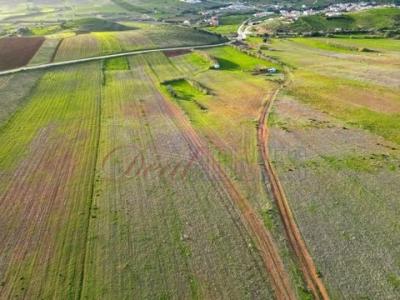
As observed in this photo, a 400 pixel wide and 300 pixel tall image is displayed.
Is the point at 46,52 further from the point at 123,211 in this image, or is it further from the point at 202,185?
the point at 123,211

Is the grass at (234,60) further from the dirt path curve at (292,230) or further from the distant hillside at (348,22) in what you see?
the distant hillside at (348,22)

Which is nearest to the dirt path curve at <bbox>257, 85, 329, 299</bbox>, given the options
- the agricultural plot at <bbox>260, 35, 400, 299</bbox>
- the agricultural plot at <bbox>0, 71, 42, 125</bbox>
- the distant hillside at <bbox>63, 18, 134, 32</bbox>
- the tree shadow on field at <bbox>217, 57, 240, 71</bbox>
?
the agricultural plot at <bbox>260, 35, 400, 299</bbox>

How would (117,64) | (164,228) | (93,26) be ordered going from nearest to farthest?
(164,228), (117,64), (93,26)

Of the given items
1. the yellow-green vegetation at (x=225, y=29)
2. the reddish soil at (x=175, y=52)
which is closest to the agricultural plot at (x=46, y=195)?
the reddish soil at (x=175, y=52)

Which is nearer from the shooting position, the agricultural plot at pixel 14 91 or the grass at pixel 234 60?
the agricultural plot at pixel 14 91

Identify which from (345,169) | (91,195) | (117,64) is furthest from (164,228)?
(117,64)

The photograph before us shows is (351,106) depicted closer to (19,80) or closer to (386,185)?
(386,185)
